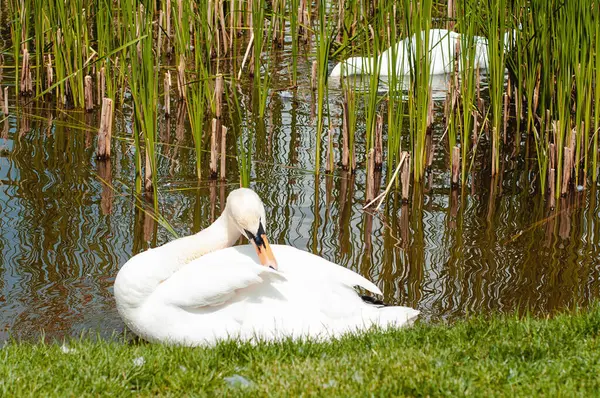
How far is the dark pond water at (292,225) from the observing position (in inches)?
246

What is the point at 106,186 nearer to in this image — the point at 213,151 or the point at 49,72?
the point at 213,151

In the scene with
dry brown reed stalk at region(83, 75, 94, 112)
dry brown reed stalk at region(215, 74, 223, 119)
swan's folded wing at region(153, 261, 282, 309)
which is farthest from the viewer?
dry brown reed stalk at region(83, 75, 94, 112)

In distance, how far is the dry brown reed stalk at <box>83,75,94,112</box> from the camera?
31.8 ft

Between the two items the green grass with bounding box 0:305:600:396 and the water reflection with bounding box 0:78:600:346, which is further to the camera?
the water reflection with bounding box 0:78:600:346

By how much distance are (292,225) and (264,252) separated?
2.23 m

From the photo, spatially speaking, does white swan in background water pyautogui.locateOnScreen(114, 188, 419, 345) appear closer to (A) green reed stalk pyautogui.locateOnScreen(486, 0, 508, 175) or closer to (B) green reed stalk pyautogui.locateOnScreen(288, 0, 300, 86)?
(A) green reed stalk pyautogui.locateOnScreen(486, 0, 508, 175)

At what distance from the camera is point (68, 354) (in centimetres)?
440

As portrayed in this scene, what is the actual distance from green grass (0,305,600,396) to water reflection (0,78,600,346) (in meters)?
1.40

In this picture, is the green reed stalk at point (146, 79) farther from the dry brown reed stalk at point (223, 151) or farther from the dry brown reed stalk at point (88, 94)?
the dry brown reed stalk at point (88, 94)

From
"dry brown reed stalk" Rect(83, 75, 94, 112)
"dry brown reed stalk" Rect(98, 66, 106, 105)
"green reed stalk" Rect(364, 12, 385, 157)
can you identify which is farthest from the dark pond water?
"green reed stalk" Rect(364, 12, 385, 157)

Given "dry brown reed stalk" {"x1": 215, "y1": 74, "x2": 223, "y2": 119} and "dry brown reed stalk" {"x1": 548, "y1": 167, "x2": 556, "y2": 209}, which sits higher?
"dry brown reed stalk" {"x1": 215, "y1": 74, "x2": 223, "y2": 119}

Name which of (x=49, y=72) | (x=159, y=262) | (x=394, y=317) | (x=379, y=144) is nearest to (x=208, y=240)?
(x=159, y=262)

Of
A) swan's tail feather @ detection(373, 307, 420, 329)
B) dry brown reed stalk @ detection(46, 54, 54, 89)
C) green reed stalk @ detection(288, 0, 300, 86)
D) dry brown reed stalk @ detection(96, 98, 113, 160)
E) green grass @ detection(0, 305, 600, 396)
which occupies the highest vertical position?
green reed stalk @ detection(288, 0, 300, 86)

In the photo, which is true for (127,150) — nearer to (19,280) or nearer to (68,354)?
(19,280)
